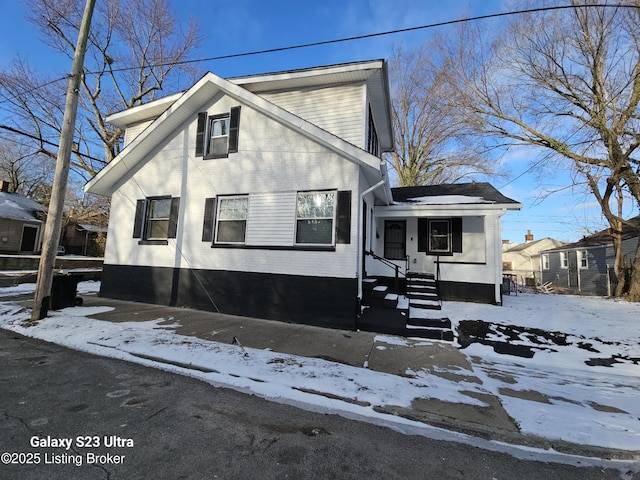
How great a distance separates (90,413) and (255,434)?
175 centimetres

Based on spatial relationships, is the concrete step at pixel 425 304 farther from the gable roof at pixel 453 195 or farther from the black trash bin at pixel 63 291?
the black trash bin at pixel 63 291

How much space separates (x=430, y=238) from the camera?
11.0 m

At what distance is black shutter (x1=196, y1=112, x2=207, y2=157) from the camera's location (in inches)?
347

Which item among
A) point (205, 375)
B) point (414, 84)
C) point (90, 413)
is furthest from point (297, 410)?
point (414, 84)

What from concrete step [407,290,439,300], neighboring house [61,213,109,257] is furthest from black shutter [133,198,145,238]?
neighboring house [61,213,109,257]

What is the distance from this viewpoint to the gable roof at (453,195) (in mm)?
10047

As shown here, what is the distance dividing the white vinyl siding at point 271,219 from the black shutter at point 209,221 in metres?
1.18

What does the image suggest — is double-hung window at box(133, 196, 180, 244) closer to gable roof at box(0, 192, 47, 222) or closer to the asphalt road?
the asphalt road

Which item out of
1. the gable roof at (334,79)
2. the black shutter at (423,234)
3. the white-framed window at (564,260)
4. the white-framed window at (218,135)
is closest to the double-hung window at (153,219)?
the white-framed window at (218,135)

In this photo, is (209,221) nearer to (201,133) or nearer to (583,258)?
(201,133)

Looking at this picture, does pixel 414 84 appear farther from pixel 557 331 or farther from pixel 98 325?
pixel 98 325

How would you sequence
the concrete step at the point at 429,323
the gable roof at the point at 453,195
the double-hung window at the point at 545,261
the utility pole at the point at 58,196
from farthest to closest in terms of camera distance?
1. the double-hung window at the point at 545,261
2. the gable roof at the point at 453,195
3. the concrete step at the point at 429,323
4. the utility pole at the point at 58,196

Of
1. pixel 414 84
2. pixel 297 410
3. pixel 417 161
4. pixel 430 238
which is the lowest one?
pixel 297 410

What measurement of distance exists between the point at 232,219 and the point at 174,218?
6.67ft
